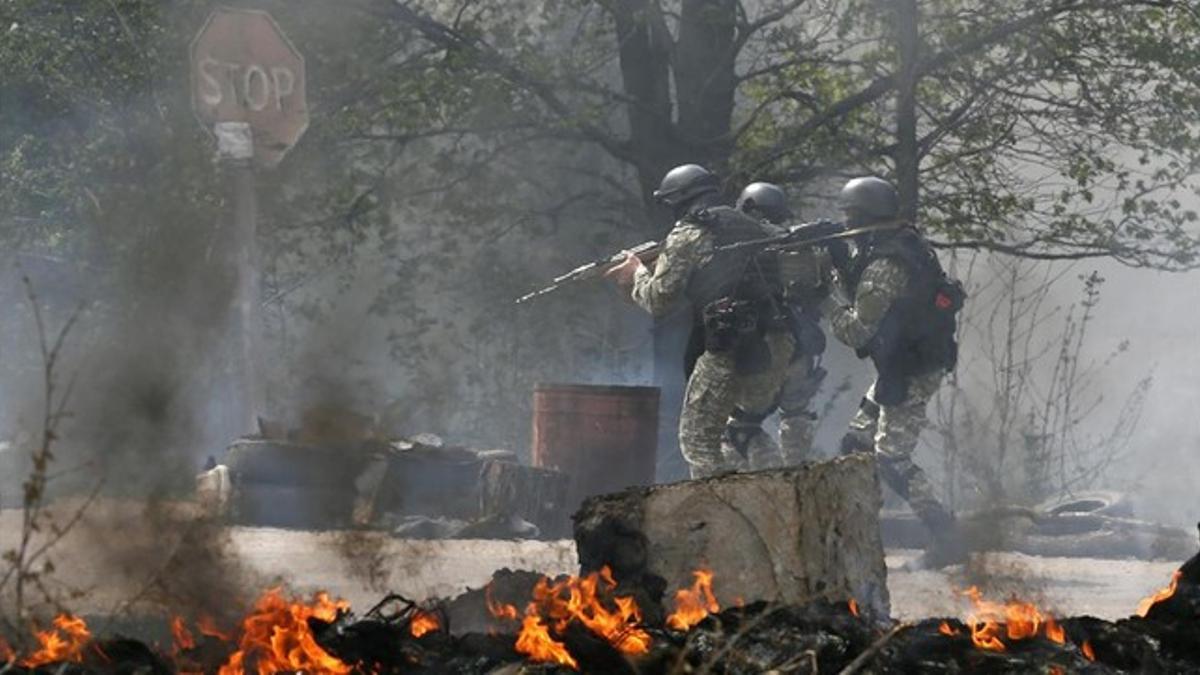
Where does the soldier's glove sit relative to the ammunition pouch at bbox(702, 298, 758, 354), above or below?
above

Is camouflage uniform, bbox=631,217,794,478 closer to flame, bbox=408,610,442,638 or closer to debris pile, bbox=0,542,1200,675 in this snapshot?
flame, bbox=408,610,442,638

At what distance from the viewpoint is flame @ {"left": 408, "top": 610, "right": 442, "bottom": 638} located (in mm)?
5663

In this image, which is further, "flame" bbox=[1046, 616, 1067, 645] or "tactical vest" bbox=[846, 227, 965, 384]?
"tactical vest" bbox=[846, 227, 965, 384]

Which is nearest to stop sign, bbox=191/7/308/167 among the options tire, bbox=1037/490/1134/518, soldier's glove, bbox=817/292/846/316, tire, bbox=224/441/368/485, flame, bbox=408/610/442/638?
tire, bbox=224/441/368/485

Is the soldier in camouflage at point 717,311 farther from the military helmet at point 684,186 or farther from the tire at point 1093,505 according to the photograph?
the tire at point 1093,505

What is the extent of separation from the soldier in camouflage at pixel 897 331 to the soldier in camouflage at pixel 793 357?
163mm

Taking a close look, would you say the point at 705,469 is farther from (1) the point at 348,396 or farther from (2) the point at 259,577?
(1) the point at 348,396

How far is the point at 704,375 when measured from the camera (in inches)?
457

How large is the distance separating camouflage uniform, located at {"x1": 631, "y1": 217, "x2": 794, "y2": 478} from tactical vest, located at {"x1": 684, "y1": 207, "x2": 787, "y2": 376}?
43 millimetres

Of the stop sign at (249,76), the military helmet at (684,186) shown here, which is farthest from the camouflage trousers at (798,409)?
the stop sign at (249,76)

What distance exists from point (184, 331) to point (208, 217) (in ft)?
4.37

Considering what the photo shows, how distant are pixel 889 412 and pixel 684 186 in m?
1.57

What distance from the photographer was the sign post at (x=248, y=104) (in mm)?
13500

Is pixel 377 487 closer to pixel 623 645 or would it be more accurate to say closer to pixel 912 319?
pixel 912 319
